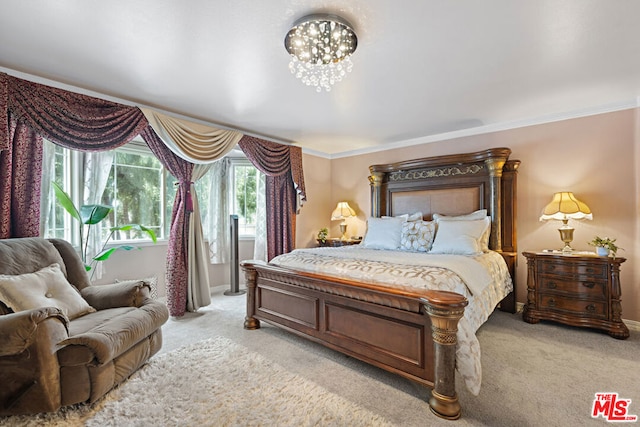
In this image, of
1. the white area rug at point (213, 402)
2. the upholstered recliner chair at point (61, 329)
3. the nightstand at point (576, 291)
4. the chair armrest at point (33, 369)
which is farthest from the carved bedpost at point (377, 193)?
the chair armrest at point (33, 369)

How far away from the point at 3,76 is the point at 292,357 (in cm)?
310

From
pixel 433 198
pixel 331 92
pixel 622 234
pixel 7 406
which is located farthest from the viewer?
pixel 433 198

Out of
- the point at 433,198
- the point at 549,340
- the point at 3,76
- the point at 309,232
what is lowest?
the point at 549,340

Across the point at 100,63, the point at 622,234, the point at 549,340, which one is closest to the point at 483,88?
the point at 622,234

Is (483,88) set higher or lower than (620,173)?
higher

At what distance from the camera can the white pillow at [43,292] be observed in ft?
5.94

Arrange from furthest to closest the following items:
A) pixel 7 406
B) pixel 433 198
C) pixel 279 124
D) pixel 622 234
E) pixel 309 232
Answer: pixel 309 232
pixel 433 198
pixel 279 124
pixel 622 234
pixel 7 406

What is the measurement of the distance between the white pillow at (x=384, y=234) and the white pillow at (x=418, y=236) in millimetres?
90

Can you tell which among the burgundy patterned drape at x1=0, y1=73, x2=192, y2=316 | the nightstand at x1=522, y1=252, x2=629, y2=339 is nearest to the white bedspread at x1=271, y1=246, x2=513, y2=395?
the nightstand at x1=522, y1=252, x2=629, y2=339

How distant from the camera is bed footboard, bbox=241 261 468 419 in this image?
1658mm

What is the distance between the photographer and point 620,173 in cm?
300

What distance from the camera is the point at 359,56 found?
2188 millimetres

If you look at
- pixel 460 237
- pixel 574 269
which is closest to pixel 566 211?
pixel 574 269

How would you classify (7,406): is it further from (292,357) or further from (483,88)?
(483,88)
